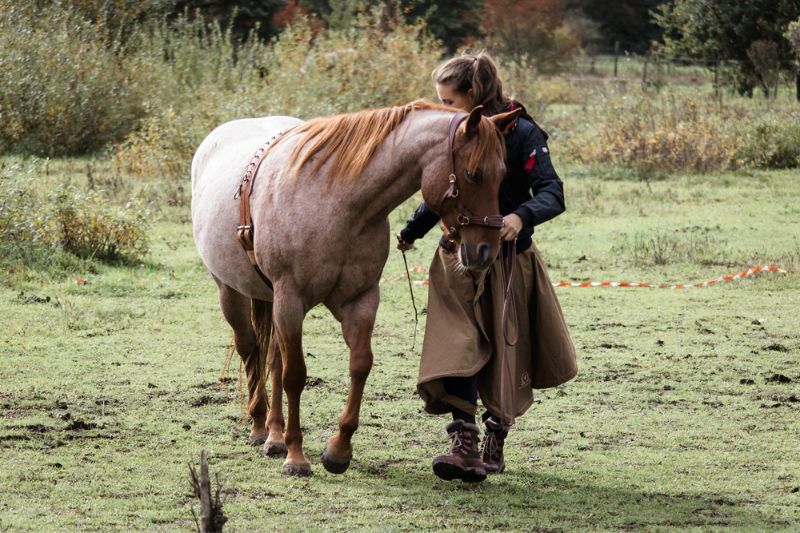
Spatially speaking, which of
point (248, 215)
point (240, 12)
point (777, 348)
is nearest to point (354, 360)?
point (248, 215)

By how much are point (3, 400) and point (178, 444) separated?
131cm

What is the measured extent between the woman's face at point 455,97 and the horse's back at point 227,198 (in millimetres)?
1205

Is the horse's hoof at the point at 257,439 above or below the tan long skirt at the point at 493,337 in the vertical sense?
below

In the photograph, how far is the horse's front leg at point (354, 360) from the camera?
15.4ft

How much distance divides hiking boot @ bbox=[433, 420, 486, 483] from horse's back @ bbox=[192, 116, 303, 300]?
117cm

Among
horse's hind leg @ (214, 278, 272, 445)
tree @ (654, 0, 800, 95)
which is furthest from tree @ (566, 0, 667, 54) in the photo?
horse's hind leg @ (214, 278, 272, 445)

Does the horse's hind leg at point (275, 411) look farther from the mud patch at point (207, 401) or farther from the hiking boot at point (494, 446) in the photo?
the hiking boot at point (494, 446)

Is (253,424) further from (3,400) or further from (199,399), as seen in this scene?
(3,400)

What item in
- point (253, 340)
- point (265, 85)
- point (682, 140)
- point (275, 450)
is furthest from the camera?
point (265, 85)

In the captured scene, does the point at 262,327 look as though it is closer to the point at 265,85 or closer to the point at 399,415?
the point at 399,415

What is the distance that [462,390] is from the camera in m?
4.71

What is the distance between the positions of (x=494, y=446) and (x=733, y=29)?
26.0 meters

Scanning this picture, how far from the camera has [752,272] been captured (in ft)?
31.9

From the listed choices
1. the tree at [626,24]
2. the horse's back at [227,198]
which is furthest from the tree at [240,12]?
the horse's back at [227,198]
